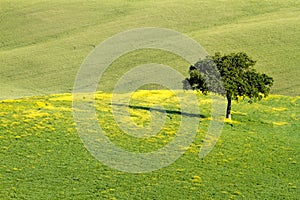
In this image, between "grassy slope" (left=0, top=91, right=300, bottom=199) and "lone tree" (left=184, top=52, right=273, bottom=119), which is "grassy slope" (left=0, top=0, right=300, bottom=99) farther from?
"grassy slope" (left=0, top=91, right=300, bottom=199)

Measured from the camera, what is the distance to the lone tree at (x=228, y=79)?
48.7m

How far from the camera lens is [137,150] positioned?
39.9 m

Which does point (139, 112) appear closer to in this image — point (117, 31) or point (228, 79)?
point (228, 79)

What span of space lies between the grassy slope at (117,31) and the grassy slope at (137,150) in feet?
66.4

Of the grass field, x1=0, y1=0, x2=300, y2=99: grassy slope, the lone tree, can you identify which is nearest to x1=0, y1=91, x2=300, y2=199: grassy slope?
the grass field

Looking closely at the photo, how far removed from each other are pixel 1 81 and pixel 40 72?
6.70m

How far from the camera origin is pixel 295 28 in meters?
91.7

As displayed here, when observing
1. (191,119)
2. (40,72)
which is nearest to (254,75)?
(191,119)

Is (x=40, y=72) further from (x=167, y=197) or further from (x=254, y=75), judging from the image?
(x=167, y=197)

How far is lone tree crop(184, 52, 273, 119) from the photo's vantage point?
160 feet

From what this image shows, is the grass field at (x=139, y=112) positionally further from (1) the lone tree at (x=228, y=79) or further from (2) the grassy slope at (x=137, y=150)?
(1) the lone tree at (x=228, y=79)

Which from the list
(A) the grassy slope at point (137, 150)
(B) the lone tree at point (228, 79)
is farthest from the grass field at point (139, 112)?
(B) the lone tree at point (228, 79)

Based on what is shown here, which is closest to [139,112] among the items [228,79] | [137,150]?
[228,79]

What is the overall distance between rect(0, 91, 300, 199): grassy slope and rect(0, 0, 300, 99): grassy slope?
66.4ft
